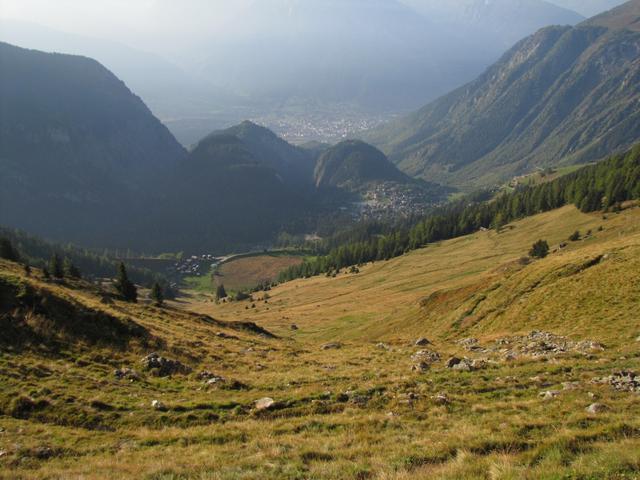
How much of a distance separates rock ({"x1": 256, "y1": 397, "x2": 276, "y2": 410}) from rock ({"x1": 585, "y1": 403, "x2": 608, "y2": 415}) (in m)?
14.0

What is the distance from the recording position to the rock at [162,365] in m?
26.6

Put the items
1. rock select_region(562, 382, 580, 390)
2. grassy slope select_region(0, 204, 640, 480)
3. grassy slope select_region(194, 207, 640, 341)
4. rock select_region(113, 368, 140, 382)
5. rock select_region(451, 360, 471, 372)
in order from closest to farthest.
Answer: grassy slope select_region(0, 204, 640, 480) → rock select_region(562, 382, 580, 390) → rock select_region(113, 368, 140, 382) → rock select_region(451, 360, 471, 372) → grassy slope select_region(194, 207, 640, 341)

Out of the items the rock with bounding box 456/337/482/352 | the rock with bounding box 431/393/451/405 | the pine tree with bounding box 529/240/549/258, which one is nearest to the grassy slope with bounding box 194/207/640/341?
the pine tree with bounding box 529/240/549/258

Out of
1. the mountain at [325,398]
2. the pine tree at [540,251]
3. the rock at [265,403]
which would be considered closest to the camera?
the mountain at [325,398]

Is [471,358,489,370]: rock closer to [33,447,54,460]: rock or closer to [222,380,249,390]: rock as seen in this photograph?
[222,380,249,390]: rock

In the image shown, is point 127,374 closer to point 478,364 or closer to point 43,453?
point 43,453

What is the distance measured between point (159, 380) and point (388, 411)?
14.6 meters

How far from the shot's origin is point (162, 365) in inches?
1069

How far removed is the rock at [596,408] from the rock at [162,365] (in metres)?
23.1

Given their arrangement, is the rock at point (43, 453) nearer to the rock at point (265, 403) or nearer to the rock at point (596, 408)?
the rock at point (265, 403)

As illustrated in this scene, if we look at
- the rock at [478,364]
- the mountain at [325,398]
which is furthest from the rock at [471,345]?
the rock at [478,364]

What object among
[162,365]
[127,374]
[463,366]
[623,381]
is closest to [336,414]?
[463,366]

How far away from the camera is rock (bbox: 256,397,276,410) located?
1992 centimetres

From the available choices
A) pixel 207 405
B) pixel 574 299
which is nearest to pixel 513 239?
pixel 574 299
